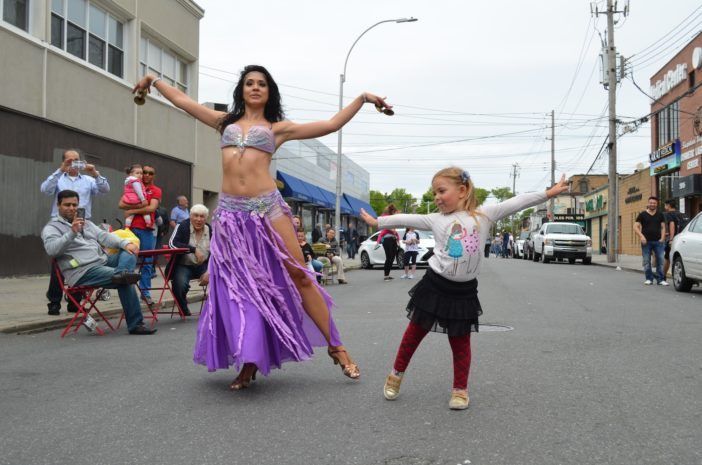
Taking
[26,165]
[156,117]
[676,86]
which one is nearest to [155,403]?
[26,165]

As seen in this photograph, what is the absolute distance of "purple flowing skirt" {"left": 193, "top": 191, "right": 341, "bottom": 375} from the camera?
170 inches

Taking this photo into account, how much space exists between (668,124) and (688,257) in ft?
77.1

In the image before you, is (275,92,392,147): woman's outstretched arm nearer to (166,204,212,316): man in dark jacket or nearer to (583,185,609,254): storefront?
(166,204,212,316): man in dark jacket

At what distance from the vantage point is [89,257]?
22.8 feet

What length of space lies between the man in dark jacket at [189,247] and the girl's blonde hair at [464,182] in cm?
463

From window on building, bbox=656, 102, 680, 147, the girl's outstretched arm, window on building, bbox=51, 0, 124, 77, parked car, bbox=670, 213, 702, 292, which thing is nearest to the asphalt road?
the girl's outstretched arm

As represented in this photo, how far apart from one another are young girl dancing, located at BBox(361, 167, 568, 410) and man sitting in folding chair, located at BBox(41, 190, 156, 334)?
353cm

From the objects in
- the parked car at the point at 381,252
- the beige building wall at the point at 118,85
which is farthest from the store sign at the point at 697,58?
the beige building wall at the point at 118,85

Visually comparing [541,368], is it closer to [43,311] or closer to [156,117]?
[43,311]

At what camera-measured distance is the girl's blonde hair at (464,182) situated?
4184mm

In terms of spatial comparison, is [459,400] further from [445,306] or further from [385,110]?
[385,110]

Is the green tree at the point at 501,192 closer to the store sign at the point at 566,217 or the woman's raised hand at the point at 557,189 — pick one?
the store sign at the point at 566,217

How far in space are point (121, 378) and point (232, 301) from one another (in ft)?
3.77

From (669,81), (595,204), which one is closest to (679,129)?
(669,81)
